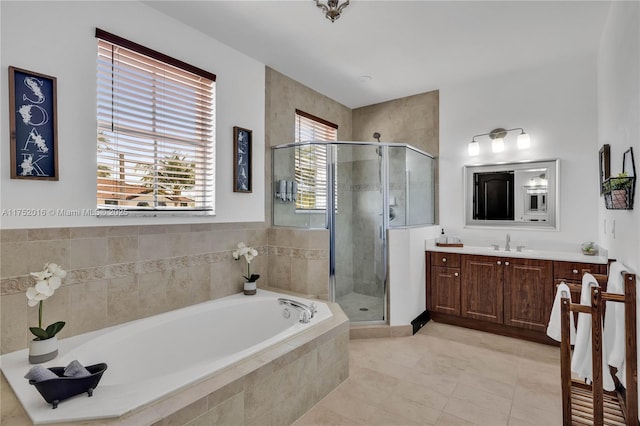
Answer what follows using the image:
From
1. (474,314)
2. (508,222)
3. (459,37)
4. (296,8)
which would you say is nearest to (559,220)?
(508,222)

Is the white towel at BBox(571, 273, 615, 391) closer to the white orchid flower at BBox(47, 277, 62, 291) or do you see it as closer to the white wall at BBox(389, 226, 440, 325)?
the white wall at BBox(389, 226, 440, 325)

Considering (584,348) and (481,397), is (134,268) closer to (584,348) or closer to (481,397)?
(481,397)

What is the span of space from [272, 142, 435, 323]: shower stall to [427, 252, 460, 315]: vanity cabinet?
0.59m

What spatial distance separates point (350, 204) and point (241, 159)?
122 cm

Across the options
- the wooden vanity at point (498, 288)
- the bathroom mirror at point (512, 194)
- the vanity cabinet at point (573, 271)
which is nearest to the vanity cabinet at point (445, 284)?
the wooden vanity at point (498, 288)

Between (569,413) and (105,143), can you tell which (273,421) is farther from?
(105,143)

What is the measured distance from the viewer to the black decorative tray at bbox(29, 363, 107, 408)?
1270 millimetres

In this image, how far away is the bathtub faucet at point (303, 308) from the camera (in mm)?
2281

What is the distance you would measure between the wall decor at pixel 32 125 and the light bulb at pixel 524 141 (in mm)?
4051

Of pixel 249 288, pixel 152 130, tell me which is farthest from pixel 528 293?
pixel 152 130

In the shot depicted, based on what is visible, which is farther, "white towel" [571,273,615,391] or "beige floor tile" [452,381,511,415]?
"beige floor tile" [452,381,511,415]

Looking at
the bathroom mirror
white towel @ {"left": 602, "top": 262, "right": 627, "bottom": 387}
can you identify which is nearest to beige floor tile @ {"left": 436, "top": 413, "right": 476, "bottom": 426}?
white towel @ {"left": 602, "top": 262, "right": 627, "bottom": 387}

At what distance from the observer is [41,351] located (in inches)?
65.9

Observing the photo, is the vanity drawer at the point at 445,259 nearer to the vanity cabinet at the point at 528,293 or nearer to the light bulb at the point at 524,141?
the vanity cabinet at the point at 528,293
